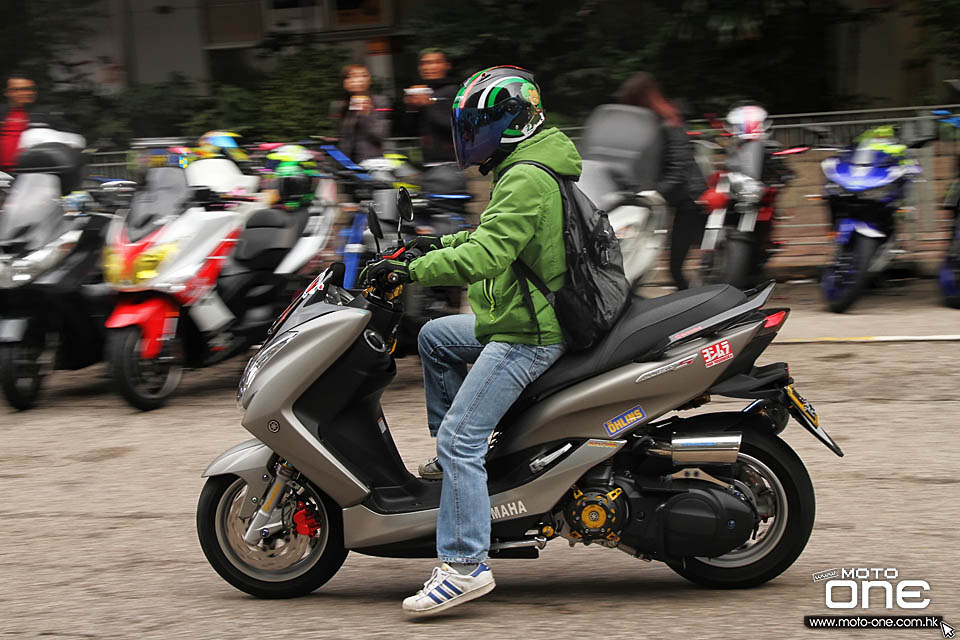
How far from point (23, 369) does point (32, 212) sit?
103 centimetres

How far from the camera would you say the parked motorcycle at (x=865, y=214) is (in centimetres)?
952

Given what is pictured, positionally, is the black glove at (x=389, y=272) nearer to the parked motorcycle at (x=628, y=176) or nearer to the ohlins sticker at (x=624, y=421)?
the ohlins sticker at (x=624, y=421)

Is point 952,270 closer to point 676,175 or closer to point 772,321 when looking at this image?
point 676,175

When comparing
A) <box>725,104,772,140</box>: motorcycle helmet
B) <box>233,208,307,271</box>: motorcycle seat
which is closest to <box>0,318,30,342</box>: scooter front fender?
<box>233,208,307,271</box>: motorcycle seat

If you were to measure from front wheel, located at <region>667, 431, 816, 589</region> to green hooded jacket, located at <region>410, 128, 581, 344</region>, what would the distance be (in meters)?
0.77

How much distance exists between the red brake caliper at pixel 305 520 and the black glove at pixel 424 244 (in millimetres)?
1001

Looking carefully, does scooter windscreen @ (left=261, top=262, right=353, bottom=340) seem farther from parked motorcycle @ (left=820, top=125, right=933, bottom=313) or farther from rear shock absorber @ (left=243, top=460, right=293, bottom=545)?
parked motorcycle @ (left=820, top=125, right=933, bottom=313)

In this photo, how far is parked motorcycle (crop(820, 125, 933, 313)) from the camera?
31.2ft

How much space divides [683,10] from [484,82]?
10418mm

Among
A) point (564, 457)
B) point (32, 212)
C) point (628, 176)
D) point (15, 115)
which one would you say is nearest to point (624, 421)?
point (564, 457)

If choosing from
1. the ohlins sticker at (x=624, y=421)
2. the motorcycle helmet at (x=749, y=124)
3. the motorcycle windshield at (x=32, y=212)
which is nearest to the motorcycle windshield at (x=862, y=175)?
the motorcycle helmet at (x=749, y=124)

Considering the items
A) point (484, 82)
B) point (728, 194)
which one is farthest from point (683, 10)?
point (484, 82)

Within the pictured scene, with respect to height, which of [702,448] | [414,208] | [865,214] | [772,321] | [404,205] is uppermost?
[404,205]

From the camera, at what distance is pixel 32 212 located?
8031 mm
